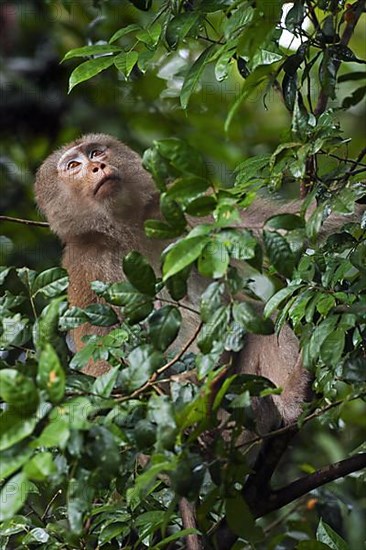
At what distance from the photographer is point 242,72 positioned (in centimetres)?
344

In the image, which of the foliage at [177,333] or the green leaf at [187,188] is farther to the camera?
the green leaf at [187,188]

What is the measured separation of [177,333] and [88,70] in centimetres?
115

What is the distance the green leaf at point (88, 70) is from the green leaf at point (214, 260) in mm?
1162

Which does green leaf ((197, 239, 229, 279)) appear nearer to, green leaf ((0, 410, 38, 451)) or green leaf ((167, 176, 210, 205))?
green leaf ((167, 176, 210, 205))

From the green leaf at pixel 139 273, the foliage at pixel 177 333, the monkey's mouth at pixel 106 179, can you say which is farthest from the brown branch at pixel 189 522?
the monkey's mouth at pixel 106 179

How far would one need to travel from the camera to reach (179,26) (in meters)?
3.07

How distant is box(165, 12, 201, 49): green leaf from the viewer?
3043mm

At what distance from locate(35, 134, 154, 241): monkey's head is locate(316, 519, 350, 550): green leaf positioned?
182cm

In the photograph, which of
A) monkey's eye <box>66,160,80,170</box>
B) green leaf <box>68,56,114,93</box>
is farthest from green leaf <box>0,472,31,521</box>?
monkey's eye <box>66,160,80,170</box>

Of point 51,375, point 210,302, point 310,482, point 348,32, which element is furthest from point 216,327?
point 348,32

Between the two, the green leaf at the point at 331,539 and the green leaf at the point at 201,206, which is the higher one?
the green leaf at the point at 201,206

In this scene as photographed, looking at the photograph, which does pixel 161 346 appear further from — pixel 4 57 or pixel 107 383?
pixel 4 57

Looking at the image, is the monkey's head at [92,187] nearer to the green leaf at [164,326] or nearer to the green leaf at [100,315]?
the green leaf at [100,315]

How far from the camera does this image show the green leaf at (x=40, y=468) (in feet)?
6.20
